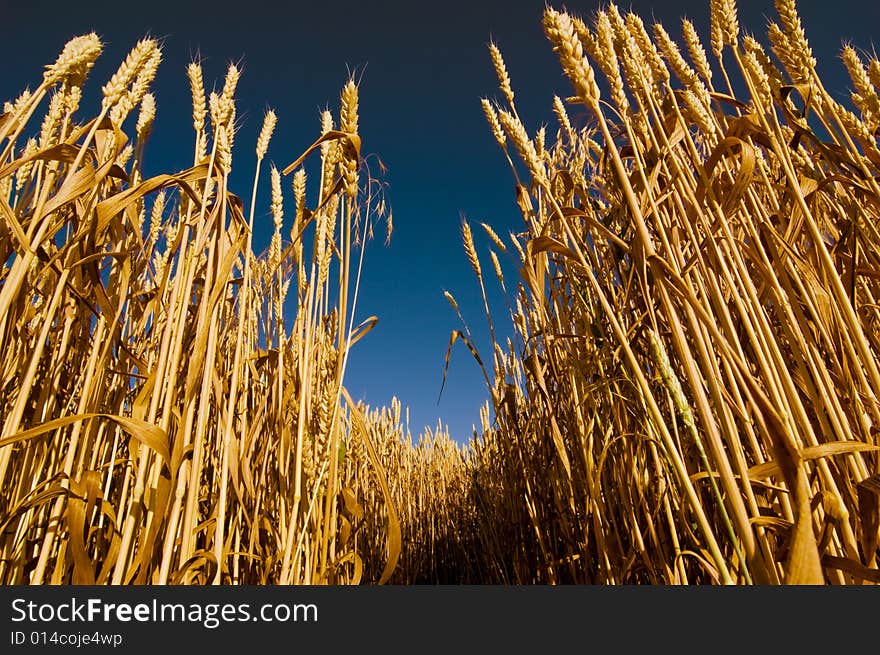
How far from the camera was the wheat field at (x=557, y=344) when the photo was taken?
2.20 feet

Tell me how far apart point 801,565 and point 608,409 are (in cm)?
82

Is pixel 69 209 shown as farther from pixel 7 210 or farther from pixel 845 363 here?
pixel 845 363

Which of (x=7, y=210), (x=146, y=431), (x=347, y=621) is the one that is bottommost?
(x=347, y=621)

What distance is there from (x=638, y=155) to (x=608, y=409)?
0.77 metres

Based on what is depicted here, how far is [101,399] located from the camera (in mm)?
1028

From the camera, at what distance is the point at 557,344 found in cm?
161

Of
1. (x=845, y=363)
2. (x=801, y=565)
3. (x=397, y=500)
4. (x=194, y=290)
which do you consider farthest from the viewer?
(x=397, y=500)

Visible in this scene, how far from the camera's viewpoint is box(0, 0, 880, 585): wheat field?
67cm

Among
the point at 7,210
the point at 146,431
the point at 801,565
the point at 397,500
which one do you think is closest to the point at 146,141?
the point at 7,210

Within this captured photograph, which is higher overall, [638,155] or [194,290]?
[194,290]

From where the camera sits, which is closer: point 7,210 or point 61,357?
point 7,210

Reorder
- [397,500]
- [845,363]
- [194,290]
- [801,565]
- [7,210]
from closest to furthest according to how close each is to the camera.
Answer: [801,565] < [7,210] < [845,363] < [194,290] < [397,500]

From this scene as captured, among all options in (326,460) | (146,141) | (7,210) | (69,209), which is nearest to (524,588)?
(326,460)

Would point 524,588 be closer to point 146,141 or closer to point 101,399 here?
point 101,399
